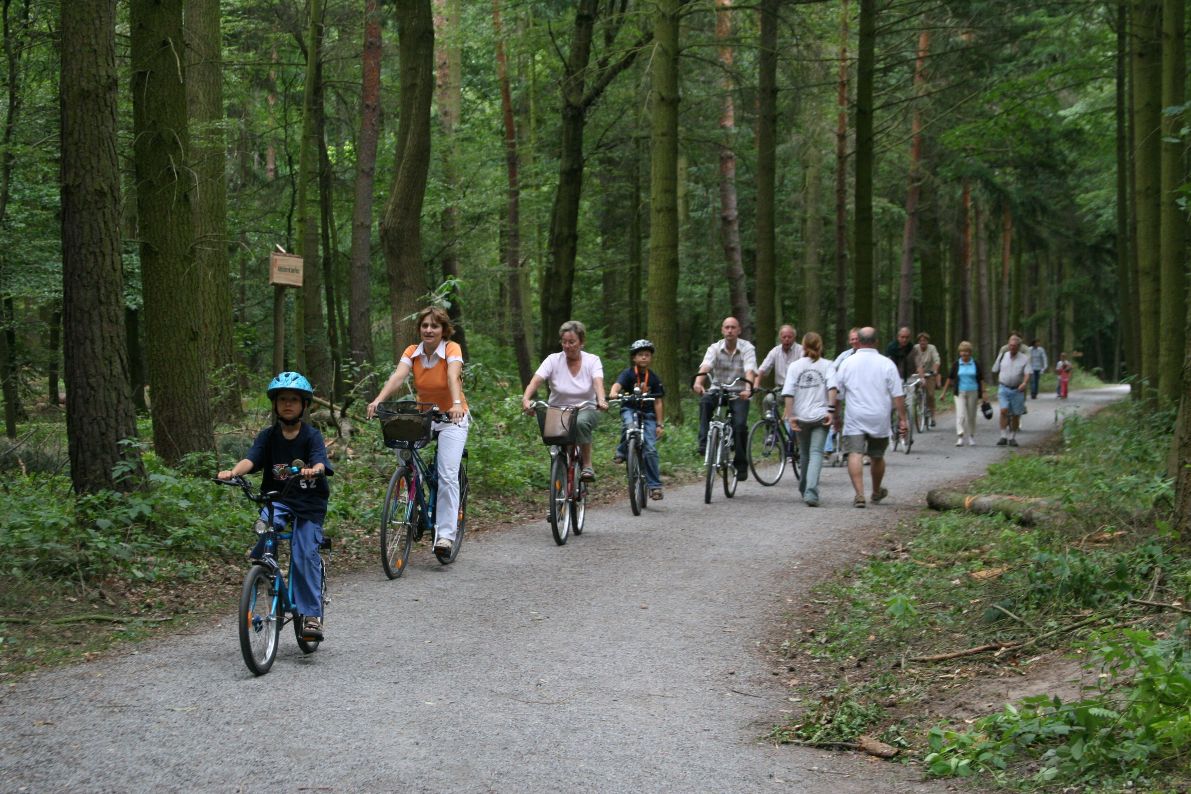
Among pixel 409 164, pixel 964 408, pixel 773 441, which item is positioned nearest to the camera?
pixel 409 164

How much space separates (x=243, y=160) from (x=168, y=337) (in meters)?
12.7

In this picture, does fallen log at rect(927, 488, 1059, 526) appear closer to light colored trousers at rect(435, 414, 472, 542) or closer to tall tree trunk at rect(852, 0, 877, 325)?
light colored trousers at rect(435, 414, 472, 542)

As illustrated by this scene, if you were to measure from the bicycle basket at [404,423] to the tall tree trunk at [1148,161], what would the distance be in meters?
12.6

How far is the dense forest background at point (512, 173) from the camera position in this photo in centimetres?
1089

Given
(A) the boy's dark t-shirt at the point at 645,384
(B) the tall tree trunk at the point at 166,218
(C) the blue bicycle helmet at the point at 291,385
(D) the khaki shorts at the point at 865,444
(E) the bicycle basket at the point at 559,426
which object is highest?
(B) the tall tree trunk at the point at 166,218

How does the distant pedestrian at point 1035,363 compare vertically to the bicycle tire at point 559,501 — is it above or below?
above

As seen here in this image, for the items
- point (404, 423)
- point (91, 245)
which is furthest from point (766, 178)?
point (91, 245)

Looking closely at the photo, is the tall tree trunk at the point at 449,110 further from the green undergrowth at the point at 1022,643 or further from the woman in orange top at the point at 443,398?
the green undergrowth at the point at 1022,643

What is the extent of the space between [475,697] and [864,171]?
20.2 metres

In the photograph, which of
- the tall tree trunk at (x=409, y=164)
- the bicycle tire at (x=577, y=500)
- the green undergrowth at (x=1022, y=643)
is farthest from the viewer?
the tall tree trunk at (x=409, y=164)

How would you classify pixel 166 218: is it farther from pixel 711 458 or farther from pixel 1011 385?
pixel 1011 385

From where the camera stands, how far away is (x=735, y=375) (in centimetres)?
1549

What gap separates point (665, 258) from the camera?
65.2 feet

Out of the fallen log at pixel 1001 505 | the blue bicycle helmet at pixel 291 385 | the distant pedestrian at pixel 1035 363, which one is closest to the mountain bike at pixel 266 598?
the blue bicycle helmet at pixel 291 385
